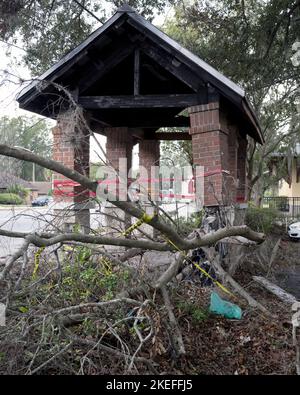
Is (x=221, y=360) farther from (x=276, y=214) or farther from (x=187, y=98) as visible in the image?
(x=276, y=214)

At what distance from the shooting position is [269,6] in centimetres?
1078

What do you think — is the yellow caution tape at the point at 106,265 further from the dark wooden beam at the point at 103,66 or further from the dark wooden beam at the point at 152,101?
the dark wooden beam at the point at 103,66

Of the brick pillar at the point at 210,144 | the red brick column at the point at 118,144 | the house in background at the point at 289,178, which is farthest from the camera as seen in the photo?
the house in background at the point at 289,178

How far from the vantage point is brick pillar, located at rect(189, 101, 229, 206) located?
24.8 ft

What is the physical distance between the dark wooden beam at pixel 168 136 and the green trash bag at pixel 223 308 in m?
6.36

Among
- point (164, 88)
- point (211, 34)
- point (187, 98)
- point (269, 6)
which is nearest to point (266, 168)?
point (211, 34)

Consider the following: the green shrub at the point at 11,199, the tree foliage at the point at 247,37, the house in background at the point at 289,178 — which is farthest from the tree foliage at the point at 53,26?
the house in background at the point at 289,178

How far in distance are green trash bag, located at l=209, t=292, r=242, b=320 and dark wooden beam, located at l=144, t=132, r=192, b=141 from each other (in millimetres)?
6362

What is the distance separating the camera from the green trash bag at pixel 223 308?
5.56 meters

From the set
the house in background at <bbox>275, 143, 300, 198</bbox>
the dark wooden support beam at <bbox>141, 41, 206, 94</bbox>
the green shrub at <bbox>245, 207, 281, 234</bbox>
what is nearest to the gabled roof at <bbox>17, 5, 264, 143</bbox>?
the dark wooden support beam at <bbox>141, 41, 206, 94</bbox>

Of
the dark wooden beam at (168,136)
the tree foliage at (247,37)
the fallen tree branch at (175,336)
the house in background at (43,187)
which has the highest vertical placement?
the tree foliage at (247,37)

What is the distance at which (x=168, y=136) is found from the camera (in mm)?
11695

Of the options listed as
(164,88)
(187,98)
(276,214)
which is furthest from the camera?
(276,214)

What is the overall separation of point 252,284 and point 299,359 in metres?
2.98
